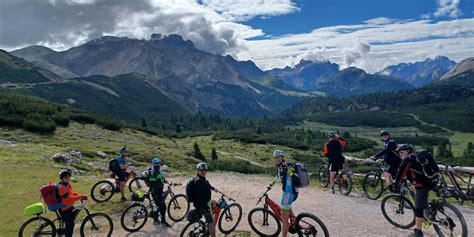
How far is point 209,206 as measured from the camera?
49.0 ft

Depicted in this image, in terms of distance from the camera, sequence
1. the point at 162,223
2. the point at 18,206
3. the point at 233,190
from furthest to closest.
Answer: the point at 233,190
the point at 18,206
the point at 162,223

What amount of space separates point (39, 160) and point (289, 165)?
2713 cm

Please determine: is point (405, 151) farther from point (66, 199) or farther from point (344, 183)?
point (66, 199)

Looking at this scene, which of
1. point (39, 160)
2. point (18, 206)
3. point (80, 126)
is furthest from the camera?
point (80, 126)

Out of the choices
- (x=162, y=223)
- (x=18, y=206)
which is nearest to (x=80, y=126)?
(x=18, y=206)

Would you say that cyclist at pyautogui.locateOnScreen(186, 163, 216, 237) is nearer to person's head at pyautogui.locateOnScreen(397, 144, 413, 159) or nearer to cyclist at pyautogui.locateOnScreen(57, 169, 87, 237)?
cyclist at pyautogui.locateOnScreen(57, 169, 87, 237)

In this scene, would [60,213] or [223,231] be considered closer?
[60,213]

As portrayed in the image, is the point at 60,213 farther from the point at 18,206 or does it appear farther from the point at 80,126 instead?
the point at 80,126

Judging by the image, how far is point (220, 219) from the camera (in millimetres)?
17500

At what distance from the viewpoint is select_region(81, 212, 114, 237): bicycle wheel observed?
16.9m

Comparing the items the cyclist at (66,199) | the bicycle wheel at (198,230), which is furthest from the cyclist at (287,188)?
the cyclist at (66,199)

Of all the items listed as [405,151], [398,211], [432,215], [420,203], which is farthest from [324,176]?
[420,203]

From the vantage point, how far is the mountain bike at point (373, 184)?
2266 cm

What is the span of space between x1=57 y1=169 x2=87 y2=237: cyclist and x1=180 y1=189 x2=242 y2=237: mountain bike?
15.0 feet
